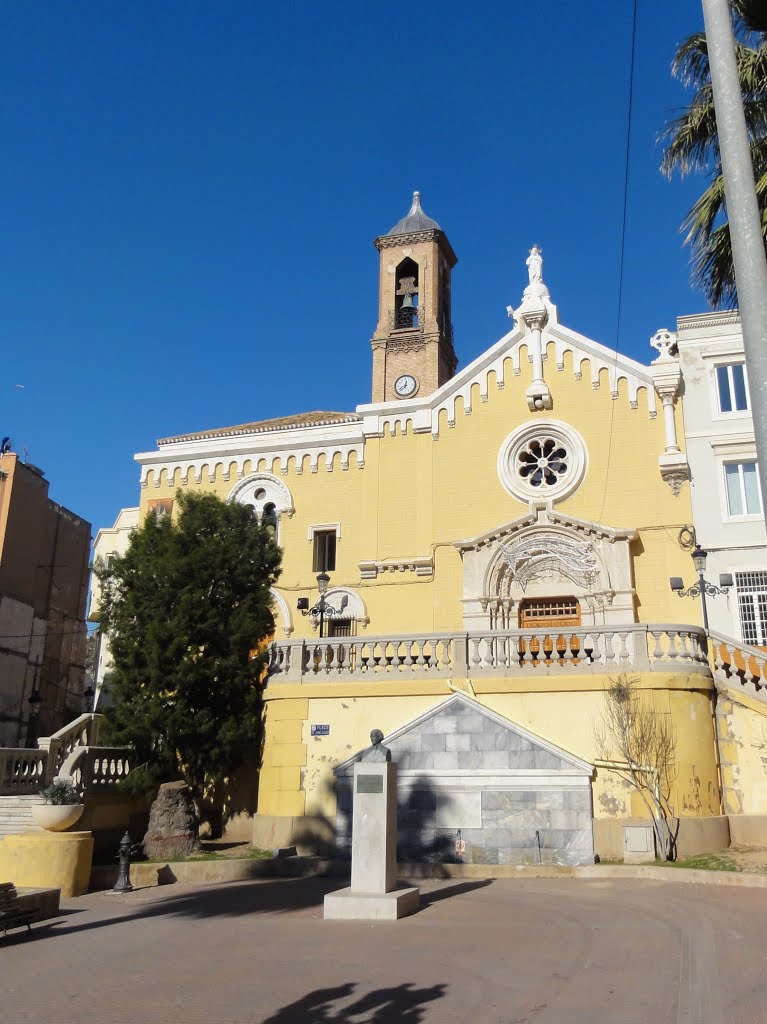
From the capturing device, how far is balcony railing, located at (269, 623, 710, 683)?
666 inches

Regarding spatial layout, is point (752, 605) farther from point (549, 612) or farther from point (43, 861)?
point (43, 861)

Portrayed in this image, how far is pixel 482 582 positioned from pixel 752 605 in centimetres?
663

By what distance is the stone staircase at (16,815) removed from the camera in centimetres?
1711

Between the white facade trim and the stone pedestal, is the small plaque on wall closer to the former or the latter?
the stone pedestal

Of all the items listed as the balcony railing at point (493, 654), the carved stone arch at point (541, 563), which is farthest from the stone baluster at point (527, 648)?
the carved stone arch at point (541, 563)

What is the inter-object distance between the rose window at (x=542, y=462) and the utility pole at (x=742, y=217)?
18.7 metres

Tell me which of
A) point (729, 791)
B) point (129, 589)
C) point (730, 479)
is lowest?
point (729, 791)

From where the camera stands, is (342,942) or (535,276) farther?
(535,276)

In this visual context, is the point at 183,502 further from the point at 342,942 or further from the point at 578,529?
the point at 342,942

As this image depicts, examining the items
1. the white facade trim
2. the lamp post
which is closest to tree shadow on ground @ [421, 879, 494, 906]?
the white facade trim

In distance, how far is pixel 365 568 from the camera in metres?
25.7

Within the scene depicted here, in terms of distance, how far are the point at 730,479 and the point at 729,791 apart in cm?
910

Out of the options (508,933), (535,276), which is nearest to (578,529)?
(535,276)

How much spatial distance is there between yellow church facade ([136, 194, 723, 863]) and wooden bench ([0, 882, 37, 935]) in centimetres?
673
